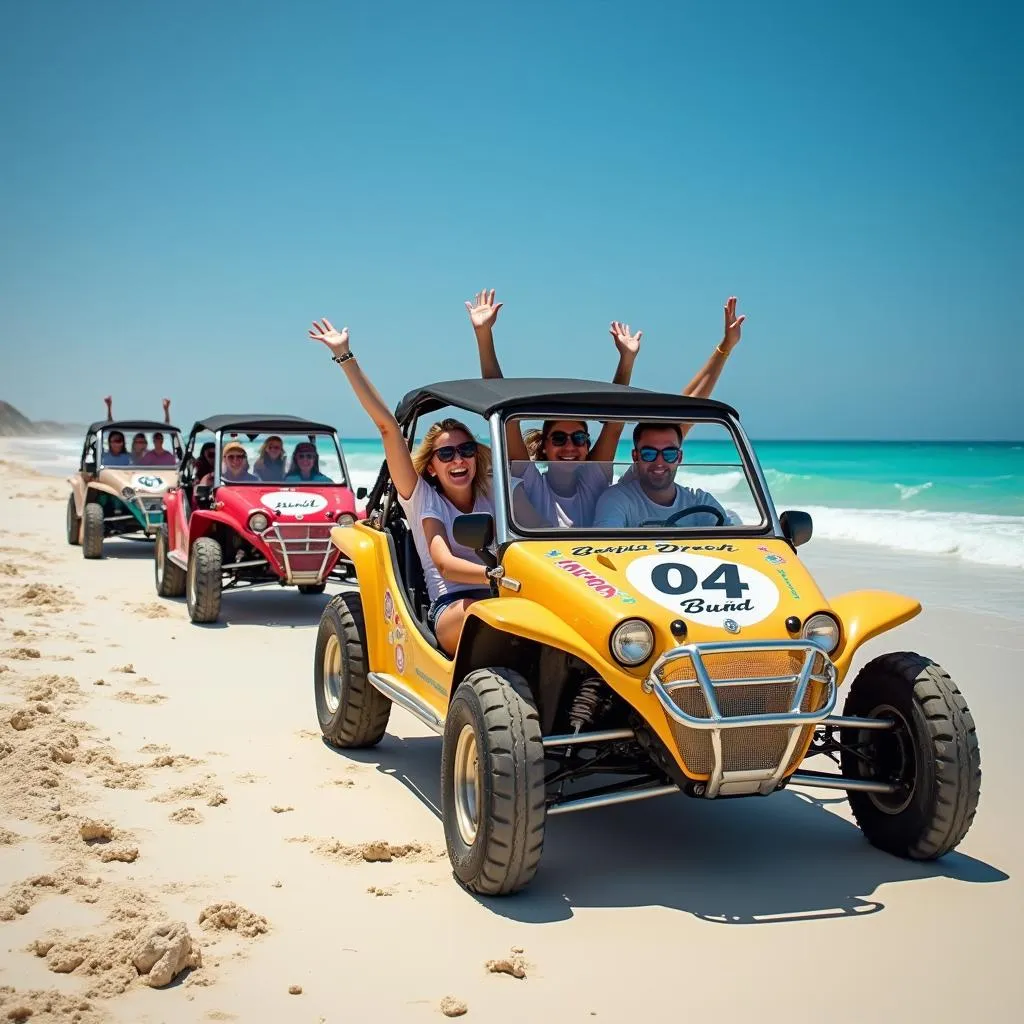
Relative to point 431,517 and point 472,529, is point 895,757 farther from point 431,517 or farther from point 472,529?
point 431,517

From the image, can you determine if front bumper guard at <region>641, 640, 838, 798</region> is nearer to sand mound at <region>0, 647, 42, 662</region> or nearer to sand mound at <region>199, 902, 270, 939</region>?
sand mound at <region>199, 902, 270, 939</region>

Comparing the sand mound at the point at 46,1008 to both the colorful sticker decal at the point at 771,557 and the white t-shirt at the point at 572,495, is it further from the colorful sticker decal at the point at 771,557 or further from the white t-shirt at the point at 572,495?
the colorful sticker decal at the point at 771,557

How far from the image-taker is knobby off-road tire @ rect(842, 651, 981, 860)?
4.05 meters

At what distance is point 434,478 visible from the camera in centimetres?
550

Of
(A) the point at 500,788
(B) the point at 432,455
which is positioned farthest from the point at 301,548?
(A) the point at 500,788

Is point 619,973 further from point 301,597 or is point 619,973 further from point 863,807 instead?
point 301,597

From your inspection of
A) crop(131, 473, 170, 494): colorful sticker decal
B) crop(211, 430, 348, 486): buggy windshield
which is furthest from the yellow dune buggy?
crop(131, 473, 170, 494): colorful sticker decal

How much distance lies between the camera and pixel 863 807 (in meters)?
4.52

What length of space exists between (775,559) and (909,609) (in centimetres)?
55

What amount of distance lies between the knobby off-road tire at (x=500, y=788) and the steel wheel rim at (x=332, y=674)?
2.06 metres

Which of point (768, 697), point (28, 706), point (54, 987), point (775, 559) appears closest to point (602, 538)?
point (775, 559)

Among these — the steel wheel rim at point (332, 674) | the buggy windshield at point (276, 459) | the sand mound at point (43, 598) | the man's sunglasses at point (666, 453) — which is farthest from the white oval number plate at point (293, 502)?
the man's sunglasses at point (666, 453)

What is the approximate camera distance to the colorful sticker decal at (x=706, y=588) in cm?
398

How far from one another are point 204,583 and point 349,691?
3943 mm
